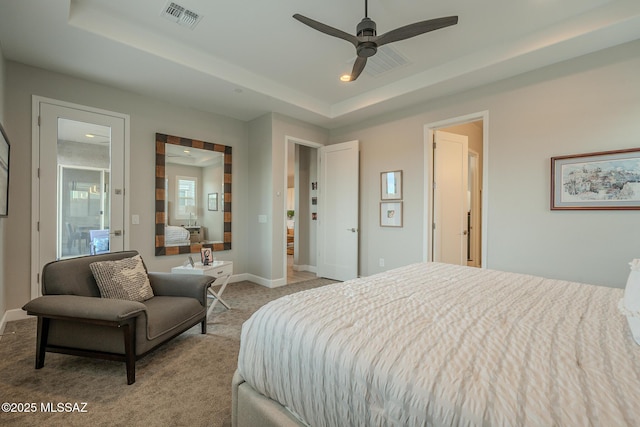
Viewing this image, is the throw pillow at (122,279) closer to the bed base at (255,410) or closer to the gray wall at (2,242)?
the gray wall at (2,242)

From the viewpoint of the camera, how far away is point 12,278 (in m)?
2.91

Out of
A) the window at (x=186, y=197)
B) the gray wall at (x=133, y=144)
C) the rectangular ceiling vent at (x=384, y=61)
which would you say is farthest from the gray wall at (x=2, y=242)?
the rectangular ceiling vent at (x=384, y=61)

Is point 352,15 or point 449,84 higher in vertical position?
point 352,15

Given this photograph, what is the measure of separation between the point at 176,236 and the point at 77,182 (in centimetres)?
132

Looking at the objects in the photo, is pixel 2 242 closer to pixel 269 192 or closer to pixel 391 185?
pixel 269 192

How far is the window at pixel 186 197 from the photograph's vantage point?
414 centimetres

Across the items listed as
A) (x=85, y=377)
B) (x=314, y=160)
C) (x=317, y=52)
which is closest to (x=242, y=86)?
(x=317, y=52)

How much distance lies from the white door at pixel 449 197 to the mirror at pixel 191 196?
10.8 ft

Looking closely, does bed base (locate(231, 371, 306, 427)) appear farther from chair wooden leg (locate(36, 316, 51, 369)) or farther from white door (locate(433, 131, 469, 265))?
white door (locate(433, 131, 469, 265))

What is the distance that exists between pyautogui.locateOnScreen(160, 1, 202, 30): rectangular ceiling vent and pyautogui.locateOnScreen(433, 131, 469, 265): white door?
3.25 metres

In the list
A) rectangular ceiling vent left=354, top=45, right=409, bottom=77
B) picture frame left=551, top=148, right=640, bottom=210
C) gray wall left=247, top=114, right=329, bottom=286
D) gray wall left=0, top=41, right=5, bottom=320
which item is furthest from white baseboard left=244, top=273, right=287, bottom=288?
picture frame left=551, top=148, right=640, bottom=210

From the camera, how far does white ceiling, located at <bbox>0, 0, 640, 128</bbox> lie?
2375mm

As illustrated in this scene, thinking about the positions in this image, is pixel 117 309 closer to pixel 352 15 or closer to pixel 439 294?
pixel 439 294

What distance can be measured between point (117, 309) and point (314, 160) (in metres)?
4.53
